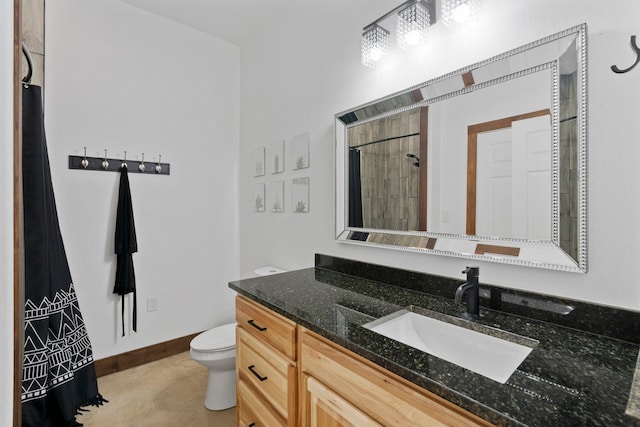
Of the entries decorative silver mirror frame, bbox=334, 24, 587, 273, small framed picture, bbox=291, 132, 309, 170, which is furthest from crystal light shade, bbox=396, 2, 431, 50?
small framed picture, bbox=291, 132, 309, 170

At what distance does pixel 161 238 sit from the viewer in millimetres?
2605

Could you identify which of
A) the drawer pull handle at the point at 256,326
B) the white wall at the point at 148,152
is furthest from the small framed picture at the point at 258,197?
the drawer pull handle at the point at 256,326

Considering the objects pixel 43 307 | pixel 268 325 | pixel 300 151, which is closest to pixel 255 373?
pixel 268 325

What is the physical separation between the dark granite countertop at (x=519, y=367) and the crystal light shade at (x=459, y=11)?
3.61ft

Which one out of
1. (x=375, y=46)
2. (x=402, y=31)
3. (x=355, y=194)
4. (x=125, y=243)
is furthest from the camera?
(x=125, y=243)

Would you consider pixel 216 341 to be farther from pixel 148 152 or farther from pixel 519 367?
pixel 519 367

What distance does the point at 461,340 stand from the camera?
108 cm

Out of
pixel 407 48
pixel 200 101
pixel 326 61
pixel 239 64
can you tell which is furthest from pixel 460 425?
pixel 239 64

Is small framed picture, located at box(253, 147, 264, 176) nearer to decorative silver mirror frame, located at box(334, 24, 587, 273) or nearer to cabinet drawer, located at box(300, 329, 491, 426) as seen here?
decorative silver mirror frame, located at box(334, 24, 587, 273)

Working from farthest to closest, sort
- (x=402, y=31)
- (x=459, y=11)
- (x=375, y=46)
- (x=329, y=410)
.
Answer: (x=375, y=46)
(x=402, y=31)
(x=459, y=11)
(x=329, y=410)

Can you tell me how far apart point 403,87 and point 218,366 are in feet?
6.39

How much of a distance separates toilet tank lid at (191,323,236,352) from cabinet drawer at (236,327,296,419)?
434 millimetres

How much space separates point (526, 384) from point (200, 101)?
2956 millimetres

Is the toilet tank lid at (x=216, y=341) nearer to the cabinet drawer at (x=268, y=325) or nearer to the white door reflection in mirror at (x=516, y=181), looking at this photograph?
the cabinet drawer at (x=268, y=325)
